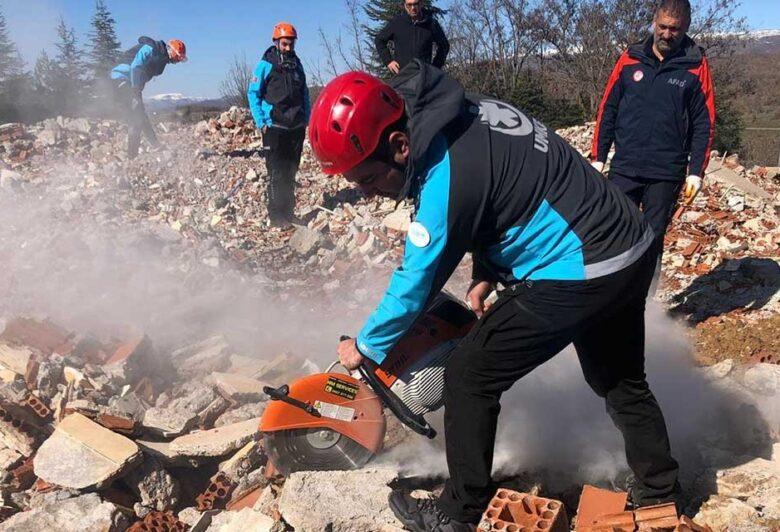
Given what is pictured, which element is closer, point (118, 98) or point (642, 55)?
point (642, 55)

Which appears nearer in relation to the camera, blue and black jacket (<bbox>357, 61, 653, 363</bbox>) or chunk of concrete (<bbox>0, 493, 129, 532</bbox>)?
blue and black jacket (<bbox>357, 61, 653, 363</bbox>)

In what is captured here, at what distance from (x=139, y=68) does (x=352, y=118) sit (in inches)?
377

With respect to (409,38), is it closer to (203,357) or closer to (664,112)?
(664,112)

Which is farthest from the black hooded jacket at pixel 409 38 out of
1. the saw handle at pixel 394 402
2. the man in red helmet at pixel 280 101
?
the saw handle at pixel 394 402

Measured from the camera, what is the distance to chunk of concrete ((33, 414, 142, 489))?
3.37m

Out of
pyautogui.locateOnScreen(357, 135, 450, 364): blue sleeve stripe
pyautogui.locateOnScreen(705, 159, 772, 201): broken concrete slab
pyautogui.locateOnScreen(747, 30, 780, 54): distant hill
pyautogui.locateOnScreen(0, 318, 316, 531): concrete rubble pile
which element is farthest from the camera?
pyautogui.locateOnScreen(747, 30, 780, 54): distant hill

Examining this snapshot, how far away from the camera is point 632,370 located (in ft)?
8.90

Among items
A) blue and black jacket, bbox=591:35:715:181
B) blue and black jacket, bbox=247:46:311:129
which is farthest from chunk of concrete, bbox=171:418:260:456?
blue and black jacket, bbox=247:46:311:129

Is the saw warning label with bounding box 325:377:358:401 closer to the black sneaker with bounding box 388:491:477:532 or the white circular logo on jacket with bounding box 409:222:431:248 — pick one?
the black sneaker with bounding box 388:491:477:532

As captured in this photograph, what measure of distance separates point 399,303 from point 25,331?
3868 mm

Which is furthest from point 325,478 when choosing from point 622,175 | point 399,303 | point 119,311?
point 119,311

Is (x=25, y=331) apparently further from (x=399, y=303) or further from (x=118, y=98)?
(x=118, y=98)

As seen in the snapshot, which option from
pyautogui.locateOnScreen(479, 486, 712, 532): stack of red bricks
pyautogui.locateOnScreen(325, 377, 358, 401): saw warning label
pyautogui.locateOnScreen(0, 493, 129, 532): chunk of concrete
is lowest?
pyautogui.locateOnScreen(0, 493, 129, 532): chunk of concrete

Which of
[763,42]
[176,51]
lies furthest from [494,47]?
[763,42]
